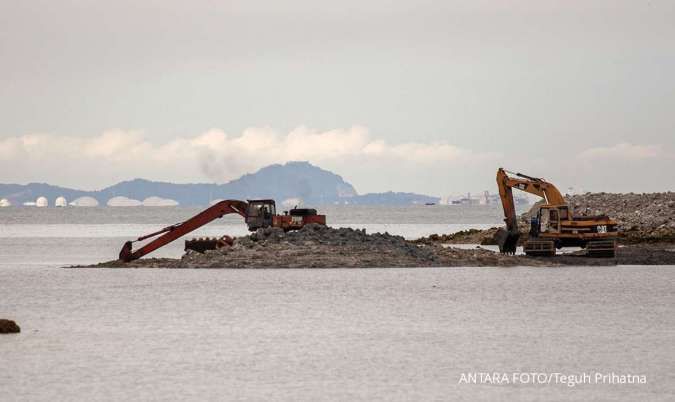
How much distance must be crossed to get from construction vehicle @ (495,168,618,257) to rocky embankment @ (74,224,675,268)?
813 millimetres

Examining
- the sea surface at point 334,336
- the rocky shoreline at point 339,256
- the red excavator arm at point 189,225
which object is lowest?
the sea surface at point 334,336

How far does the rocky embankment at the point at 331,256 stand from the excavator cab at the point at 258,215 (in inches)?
46.9

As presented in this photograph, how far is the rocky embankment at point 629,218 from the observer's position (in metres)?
75.8

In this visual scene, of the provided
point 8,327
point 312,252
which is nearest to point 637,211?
point 312,252

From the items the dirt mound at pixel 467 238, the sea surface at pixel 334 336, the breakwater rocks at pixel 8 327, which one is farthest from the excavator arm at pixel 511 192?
the breakwater rocks at pixel 8 327

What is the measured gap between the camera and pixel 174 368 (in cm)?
2200

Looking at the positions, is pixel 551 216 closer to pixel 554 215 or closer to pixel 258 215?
pixel 554 215

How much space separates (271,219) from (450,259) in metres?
9.08

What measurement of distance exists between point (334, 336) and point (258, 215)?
30.7m

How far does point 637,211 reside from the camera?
87.7m

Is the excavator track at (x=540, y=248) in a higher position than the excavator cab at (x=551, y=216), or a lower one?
lower

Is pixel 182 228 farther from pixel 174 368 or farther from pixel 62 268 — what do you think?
pixel 174 368

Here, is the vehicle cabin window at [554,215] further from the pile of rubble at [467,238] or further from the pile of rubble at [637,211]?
the pile of rubble at [467,238]

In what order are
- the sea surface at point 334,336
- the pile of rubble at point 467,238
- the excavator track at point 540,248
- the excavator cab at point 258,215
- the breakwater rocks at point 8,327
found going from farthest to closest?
the pile of rubble at point 467,238 → the excavator cab at point 258,215 → the excavator track at point 540,248 → the breakwater rocks at point 8,327 → the sea surface at point 334,336
